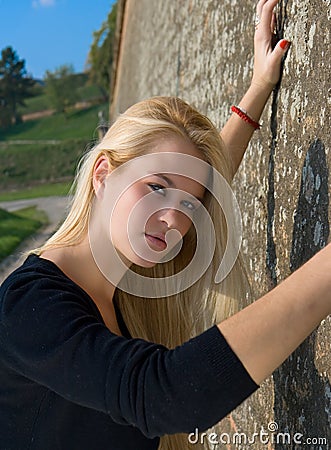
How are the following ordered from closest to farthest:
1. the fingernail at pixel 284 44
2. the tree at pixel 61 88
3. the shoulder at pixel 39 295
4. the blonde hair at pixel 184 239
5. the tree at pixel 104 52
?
the shoulder at pixel 39 295, the blonde hair at pixel 184 239, the fingernail at pixel 284 44, the tree at pixel 104 52, the tree at pixel 61 88

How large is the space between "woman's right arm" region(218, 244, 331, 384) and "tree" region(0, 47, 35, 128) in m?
48.0

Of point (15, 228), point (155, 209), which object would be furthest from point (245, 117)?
point (15, 228)

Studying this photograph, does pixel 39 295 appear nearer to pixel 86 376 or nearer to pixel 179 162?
pixel 86 376

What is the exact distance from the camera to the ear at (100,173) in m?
1.68

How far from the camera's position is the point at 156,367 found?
1189 mm

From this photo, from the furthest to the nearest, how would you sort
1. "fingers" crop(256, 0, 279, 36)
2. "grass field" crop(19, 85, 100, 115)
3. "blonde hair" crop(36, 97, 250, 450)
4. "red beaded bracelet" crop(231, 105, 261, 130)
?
1. "grass field" crop(19, 85, 100, 115)
2. "red beaded bracelet" crop(231, 105, 261, 130)
3. "fingers" crop(256, 0, 279, 36)
4. "blonde hair" crop(36, 97, 250, 450)

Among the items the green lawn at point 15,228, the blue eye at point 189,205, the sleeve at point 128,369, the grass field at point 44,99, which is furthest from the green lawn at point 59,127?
the sleeve at point 128,369

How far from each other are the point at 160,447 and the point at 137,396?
0.71 metres

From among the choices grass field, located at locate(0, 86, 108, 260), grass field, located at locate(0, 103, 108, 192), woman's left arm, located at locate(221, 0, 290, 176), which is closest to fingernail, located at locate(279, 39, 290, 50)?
woman's left arm, located at locate(221, 0, 290, 176)

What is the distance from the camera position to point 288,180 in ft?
5.89

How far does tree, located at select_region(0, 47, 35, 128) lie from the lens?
4756 centimetres

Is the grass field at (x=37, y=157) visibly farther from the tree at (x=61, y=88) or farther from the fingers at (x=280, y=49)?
the fingers at (x=280, y=49)

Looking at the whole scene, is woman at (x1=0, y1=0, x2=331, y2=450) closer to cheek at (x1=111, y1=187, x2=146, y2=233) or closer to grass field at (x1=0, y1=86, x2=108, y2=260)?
cheek at (x1=111, y1=187, x2=146, y2=233)

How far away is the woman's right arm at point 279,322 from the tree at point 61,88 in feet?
178
